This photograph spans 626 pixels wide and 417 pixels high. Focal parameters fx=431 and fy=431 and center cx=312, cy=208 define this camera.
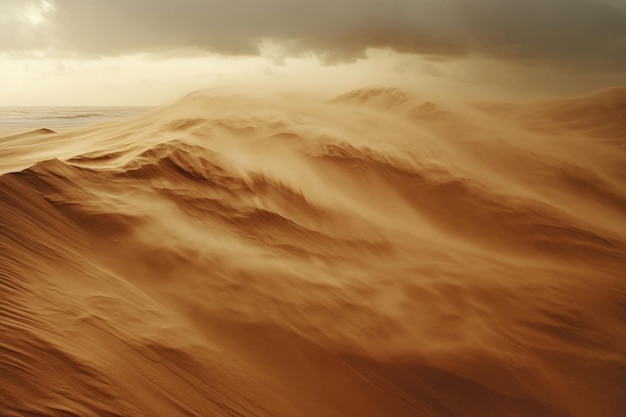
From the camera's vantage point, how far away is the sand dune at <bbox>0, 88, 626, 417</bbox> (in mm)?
2113

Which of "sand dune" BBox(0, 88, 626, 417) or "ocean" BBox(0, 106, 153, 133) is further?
"ocean" BBox(0, 106, 153, 133)

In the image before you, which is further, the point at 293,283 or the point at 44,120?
the point at 44,120

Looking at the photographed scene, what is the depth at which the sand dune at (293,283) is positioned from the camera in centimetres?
211

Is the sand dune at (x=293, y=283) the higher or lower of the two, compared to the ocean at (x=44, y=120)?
lower

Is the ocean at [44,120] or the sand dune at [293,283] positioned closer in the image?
the sand dune at [293,283]

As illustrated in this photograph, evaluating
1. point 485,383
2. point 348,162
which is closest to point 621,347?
point 485,383

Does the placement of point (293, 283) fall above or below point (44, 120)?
below

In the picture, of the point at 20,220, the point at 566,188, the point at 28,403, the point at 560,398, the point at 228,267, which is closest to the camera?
the point at 28,403

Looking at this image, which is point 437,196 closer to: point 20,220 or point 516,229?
point 516,229

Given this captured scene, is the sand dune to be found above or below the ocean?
below

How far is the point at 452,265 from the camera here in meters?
3.86

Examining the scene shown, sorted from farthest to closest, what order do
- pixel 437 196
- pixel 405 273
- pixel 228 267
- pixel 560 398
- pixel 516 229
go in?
pixel 437 196
pixel 516 229
pixel 405 273
pixel 228 267
pixel 560 398

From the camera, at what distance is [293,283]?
3.12 metres

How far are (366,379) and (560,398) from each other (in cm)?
132
